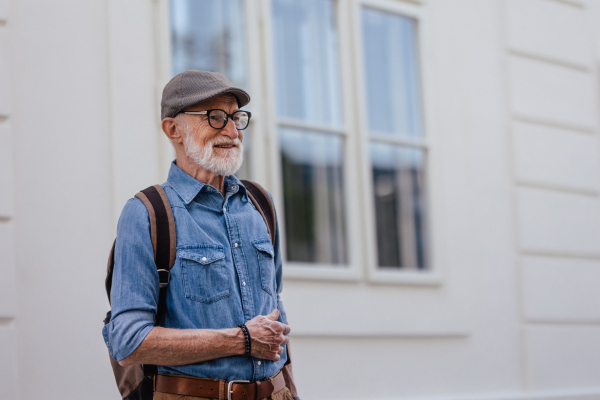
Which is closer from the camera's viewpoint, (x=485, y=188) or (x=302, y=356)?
(x=302, y=356)

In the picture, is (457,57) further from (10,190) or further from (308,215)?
(10,190)

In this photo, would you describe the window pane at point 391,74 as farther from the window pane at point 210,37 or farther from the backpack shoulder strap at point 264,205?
the backpack shoulder strap at point 264,205

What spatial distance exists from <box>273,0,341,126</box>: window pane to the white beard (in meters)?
2.60

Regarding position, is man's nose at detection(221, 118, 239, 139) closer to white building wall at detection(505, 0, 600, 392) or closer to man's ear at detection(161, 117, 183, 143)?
man's ear at detection(161, 117, 183, 143)

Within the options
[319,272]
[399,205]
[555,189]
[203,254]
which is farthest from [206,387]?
[555,189]

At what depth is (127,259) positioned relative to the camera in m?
2.51

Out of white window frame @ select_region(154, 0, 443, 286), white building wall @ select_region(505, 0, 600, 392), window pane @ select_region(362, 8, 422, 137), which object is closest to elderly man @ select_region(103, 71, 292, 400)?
white window frame @ select_region(154, 0, 443, 286)

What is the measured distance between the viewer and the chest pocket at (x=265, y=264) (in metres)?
2.76

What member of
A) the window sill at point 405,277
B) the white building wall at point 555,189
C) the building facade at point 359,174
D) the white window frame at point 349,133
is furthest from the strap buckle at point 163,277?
the white building wall at point 555,189

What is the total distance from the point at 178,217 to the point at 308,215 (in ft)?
9.43

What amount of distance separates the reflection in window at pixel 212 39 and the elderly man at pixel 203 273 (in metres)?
2.14

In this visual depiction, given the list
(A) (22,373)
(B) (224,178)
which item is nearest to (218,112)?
(B) (224,178)

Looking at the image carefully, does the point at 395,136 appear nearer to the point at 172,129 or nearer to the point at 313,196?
the point at 313,196

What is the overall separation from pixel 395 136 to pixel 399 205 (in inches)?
22.4
